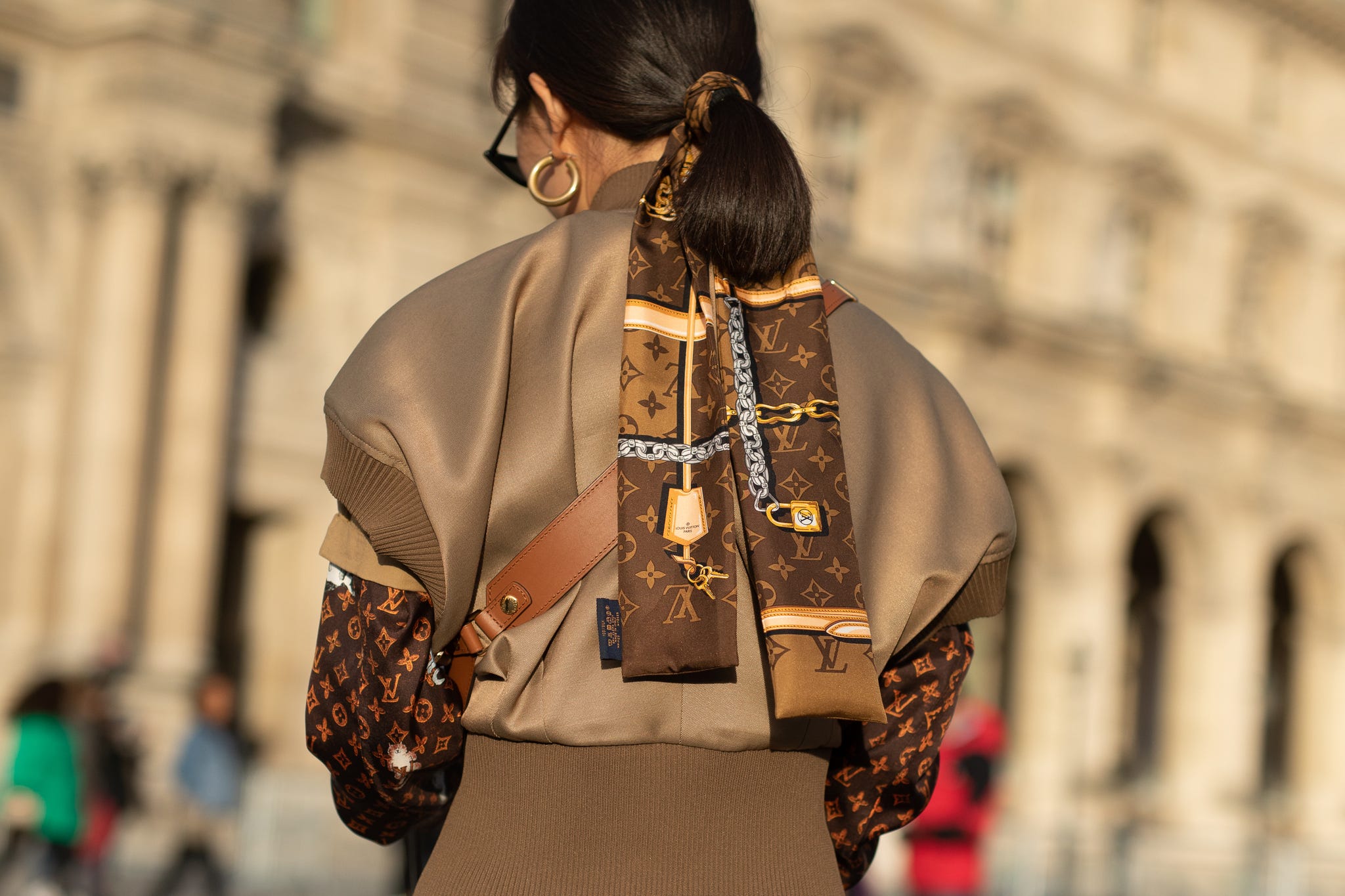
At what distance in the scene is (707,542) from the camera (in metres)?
1.97

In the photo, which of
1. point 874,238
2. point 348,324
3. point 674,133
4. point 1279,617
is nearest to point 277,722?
point 348,324

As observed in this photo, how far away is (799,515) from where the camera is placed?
6.54 ft

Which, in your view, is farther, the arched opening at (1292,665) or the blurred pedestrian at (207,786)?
the arched opening at (1292,665)

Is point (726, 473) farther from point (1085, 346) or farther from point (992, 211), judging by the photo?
point (1085, 346)

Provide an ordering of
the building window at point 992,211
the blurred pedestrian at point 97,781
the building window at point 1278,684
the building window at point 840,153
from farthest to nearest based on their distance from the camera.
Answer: the building window at point 1278,684 → the building window at point 992,211 → the building window at point 840,153 → the blurred pedestrian at point 97,781

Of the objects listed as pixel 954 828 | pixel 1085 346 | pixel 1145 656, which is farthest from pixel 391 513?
pixel 1145 656

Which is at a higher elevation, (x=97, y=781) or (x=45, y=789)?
(x=45, y=789)

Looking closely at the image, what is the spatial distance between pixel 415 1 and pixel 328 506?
4724mm

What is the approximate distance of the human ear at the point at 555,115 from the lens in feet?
7.34

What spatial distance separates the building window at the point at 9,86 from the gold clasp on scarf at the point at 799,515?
14201mm

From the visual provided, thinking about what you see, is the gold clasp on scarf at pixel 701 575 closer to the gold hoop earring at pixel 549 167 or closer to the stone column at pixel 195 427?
the gold hoop earring at pixel 549 167

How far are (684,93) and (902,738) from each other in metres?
0.80

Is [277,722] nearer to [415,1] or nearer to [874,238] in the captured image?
[415,1]

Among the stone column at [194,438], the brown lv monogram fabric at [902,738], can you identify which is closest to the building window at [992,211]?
the stone column at [194,438]
